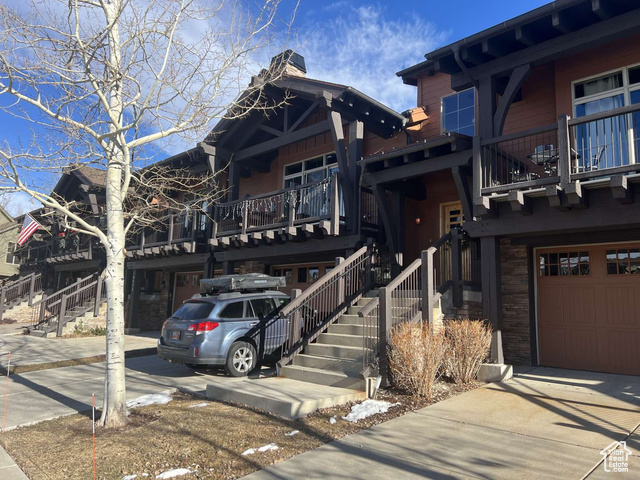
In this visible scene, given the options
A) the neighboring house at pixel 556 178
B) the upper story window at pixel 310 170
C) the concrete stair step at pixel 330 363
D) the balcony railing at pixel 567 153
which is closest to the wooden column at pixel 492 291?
the neighboring house at pixel 556 178

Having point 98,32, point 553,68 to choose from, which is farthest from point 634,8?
point 98,32

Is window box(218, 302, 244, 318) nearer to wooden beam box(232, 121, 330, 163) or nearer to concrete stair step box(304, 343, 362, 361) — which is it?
concrete stair step box(304, 343, 362, 361)

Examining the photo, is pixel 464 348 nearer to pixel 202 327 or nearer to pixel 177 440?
pixel 177 440

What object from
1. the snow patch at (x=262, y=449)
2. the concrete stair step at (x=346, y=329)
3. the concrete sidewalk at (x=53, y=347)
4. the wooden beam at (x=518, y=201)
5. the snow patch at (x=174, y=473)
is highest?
the wooden beam at (x=518, y=201)

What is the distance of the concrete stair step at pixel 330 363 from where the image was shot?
771 cm

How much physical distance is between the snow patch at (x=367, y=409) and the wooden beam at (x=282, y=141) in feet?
26.5

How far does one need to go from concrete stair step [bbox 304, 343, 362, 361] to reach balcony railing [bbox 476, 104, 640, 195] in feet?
12.3

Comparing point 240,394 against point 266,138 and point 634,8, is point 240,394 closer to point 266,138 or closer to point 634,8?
point 634,8

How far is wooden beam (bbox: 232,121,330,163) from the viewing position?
12914 millimetres

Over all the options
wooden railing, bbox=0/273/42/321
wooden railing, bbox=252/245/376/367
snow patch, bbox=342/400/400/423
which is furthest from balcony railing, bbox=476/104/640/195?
wooden railing, bbox=0/273/42/321

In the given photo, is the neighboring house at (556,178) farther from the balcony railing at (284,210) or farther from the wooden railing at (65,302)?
the wooden railing at (65,302)

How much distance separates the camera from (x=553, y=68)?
10.1m

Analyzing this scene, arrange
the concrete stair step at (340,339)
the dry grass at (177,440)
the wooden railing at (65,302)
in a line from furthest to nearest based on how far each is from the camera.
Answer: the wooden railing at (65,302), the concrete stair step at (340,339), the dry grass at (177,440)

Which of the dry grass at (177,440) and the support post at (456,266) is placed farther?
the support post at (456,266)
